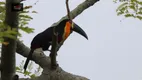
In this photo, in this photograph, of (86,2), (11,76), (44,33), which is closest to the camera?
(11,76)

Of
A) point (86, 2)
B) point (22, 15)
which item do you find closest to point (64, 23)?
point (22, 15)

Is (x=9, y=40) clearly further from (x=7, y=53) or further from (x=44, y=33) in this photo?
(x=44, y=33)

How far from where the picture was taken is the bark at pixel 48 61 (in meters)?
5.09

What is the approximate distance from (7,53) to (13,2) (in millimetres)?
652

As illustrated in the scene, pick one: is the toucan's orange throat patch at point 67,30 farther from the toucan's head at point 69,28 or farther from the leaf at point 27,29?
the leaf at point 27,29

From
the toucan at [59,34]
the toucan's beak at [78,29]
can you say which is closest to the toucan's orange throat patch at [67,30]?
the toucan at [59,34]

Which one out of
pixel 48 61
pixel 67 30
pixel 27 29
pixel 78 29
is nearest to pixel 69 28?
pixel 67 30

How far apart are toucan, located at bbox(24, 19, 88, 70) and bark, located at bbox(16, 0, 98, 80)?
17cm

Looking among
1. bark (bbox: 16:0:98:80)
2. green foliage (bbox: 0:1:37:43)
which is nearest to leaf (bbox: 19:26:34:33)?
green foliage (bbox: 0:1:37:43)

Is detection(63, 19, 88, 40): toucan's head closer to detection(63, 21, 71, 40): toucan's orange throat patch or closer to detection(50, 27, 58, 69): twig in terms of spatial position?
detection(63, 21, 71, 40): toucan's orange throat patch

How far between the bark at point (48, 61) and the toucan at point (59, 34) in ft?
0.57

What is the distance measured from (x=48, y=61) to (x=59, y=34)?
959mm

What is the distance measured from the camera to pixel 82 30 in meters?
5.56

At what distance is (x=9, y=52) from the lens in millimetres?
3863
